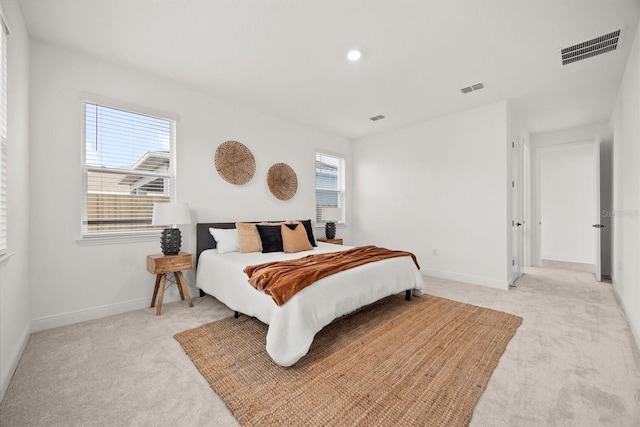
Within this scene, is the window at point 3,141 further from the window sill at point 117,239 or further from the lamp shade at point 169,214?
the lamp shade at point 169,214

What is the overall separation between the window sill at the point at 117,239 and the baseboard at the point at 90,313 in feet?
2.19

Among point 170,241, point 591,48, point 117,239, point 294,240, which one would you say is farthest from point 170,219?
point 591,48

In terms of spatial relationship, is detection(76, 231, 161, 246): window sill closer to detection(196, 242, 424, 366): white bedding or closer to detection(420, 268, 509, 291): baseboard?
detection(196, 242, 424, 366): white bedding

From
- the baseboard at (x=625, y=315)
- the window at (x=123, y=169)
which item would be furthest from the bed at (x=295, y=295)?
the baseboard at (x=625, y=315)

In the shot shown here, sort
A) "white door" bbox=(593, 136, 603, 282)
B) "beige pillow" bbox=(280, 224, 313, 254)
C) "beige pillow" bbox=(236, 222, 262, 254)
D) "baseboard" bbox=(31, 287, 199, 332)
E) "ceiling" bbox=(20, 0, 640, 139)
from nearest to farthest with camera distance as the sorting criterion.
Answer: "ceiling" bbox=(20, 0, 640, 139), "baseboard" bbox=(31, 287, 199, 332), "beige pillow" bbox=(236, 222, 262, 254), "beige pillow" bbox=(280, 224, 313, 254), "white door" bbox=(593, 136, 603, 282)

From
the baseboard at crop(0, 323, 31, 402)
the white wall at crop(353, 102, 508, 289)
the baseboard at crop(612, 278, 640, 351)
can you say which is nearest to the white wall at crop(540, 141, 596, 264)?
the baseboard at crop(612, 278, 640, 351)

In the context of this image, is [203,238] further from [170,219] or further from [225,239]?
[170,219]

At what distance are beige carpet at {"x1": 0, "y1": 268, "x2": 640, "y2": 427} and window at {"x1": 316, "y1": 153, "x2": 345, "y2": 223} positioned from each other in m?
3.00

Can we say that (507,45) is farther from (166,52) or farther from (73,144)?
(73,144)

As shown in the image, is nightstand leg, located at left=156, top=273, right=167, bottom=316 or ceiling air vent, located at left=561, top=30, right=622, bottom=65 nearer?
ceiling air vent, located at left=561, top=30, right=622, bottom=65

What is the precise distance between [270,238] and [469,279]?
3.09 meters

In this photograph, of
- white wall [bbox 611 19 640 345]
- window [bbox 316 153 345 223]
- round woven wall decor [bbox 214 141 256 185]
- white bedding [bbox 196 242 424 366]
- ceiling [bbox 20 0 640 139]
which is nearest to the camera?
white bedding [bbox 196 242 424 366]

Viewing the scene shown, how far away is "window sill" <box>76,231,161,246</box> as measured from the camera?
286cm

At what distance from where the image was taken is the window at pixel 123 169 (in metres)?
2.93
